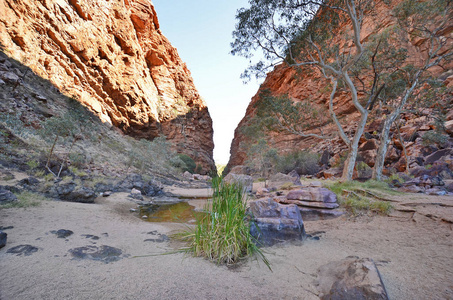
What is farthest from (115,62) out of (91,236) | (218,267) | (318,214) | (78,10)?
(218,267)

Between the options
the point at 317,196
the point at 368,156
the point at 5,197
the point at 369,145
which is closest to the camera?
the point at 5,197

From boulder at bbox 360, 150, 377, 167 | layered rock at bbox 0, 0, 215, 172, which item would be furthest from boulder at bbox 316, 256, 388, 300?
layered rock at bbox 0, 0, 215, 172

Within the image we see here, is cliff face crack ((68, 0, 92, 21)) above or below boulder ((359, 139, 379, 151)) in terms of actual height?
above

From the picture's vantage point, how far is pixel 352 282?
154cm

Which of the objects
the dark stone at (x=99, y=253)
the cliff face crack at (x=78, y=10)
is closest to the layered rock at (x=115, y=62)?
the cliff face crack at (x=78, y=10)

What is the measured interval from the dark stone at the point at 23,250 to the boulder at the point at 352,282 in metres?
3.30

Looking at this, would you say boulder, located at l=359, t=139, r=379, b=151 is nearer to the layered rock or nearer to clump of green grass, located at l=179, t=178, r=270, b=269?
clump of green grass, located at l=179, t=178, r=270, b=269

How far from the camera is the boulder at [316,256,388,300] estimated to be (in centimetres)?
141

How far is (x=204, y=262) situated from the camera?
7.42 ft

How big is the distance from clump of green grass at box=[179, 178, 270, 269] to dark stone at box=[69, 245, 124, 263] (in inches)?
37.0

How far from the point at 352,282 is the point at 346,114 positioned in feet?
102

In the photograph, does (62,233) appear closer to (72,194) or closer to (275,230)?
(275,230)

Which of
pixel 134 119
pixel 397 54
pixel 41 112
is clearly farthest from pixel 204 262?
pixel 134 119

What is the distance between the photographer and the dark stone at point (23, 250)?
217 cm
